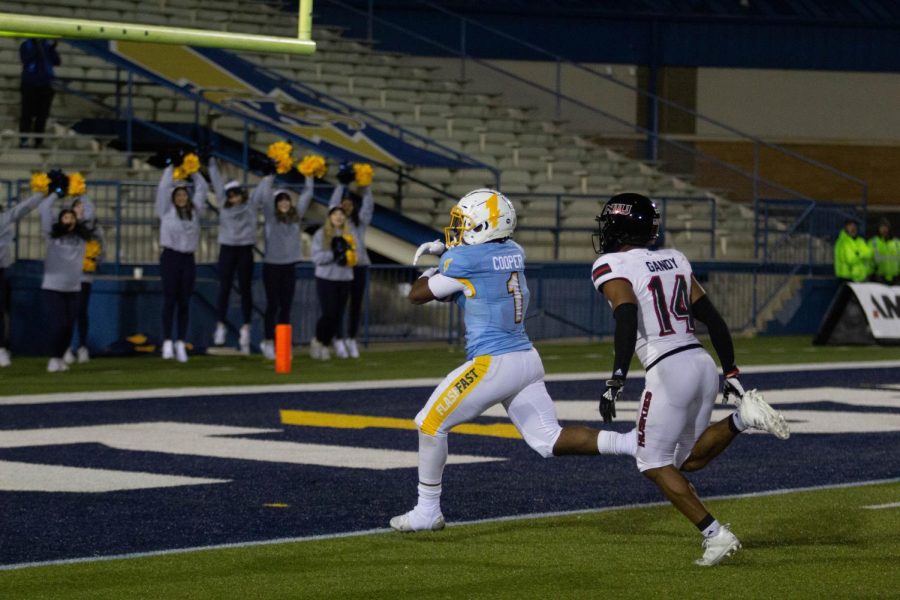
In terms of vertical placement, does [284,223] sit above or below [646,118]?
below

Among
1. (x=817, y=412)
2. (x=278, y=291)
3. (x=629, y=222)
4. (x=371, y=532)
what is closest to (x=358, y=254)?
(x=278, y=291)

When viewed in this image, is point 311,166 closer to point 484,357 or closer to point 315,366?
point 315,366

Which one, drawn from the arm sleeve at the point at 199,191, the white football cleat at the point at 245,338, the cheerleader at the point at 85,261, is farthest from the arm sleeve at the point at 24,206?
the white football cleat at the point at 245,338

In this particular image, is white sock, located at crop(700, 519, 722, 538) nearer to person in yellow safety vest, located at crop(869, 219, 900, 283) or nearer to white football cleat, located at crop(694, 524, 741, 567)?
white football cleat, located at crop(694, 524, 741, 567)

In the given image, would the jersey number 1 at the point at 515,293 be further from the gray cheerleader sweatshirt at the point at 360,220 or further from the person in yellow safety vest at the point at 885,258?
the person in yellow safety vest at the point at 885,258

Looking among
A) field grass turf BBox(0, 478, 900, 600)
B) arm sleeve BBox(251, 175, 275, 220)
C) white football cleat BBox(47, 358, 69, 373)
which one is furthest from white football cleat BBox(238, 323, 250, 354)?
field grass turf BBox(0, 478, 900, 600)

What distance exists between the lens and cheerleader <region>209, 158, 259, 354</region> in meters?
19.3

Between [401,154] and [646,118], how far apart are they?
11.0 meters

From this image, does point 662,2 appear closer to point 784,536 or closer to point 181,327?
point 181,327

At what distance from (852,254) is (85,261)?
40.2 feet

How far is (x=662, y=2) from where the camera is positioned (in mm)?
36281

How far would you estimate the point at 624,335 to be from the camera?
7277 mm

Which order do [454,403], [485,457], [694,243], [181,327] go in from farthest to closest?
[694,243] < [181,327] < [485,457] < [454,403]

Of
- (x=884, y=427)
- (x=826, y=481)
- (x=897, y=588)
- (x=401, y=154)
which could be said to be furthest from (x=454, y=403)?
(x=401, y=154)
